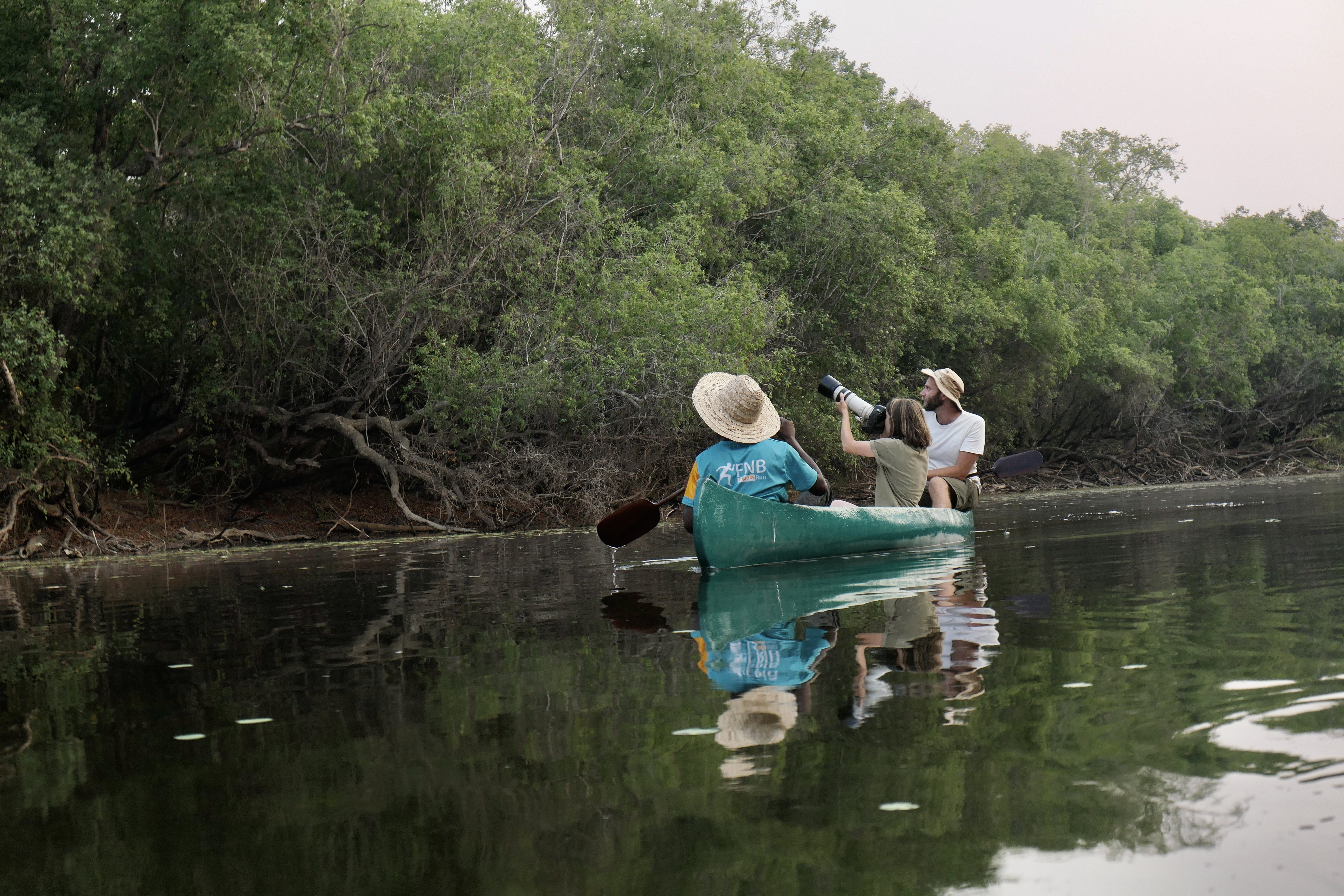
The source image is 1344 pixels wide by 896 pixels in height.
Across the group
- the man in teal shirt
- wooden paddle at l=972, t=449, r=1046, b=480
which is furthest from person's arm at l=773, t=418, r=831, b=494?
wooden paddle at l=972, t=449, r=1046, b=480

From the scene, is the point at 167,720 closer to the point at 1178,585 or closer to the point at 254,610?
the point at 254,610

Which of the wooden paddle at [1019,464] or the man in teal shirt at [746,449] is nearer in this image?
the man in teal shirt at [746,449]

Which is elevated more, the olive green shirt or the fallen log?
the olive green shirt

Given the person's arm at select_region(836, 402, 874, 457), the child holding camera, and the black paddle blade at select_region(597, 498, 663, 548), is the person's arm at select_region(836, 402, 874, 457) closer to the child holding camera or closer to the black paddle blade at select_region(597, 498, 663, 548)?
the child holding camera

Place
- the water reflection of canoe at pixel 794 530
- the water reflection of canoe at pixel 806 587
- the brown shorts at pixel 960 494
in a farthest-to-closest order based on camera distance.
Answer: the brown shorts at pixel 960 494
the water reflection of canoe at pixel 794 530
the water reflection of canoe at pixel 806 587

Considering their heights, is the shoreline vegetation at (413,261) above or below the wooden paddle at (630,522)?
above

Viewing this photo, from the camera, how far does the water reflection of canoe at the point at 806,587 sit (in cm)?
531

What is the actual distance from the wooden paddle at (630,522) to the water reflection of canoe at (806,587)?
1612 mm

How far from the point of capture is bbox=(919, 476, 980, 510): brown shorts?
32.9ft

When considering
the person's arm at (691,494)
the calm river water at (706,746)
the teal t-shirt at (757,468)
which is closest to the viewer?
the calm river water at (706,746)

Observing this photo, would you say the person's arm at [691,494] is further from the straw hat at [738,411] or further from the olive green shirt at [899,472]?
the olive green shirt at [899,472]

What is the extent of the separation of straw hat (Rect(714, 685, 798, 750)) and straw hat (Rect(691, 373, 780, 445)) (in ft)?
14.3

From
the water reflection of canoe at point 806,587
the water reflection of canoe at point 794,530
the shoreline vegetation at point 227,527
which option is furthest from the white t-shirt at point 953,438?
the shoreline vegetation at point 227,527

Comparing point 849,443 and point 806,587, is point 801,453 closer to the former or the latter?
point 849,443
